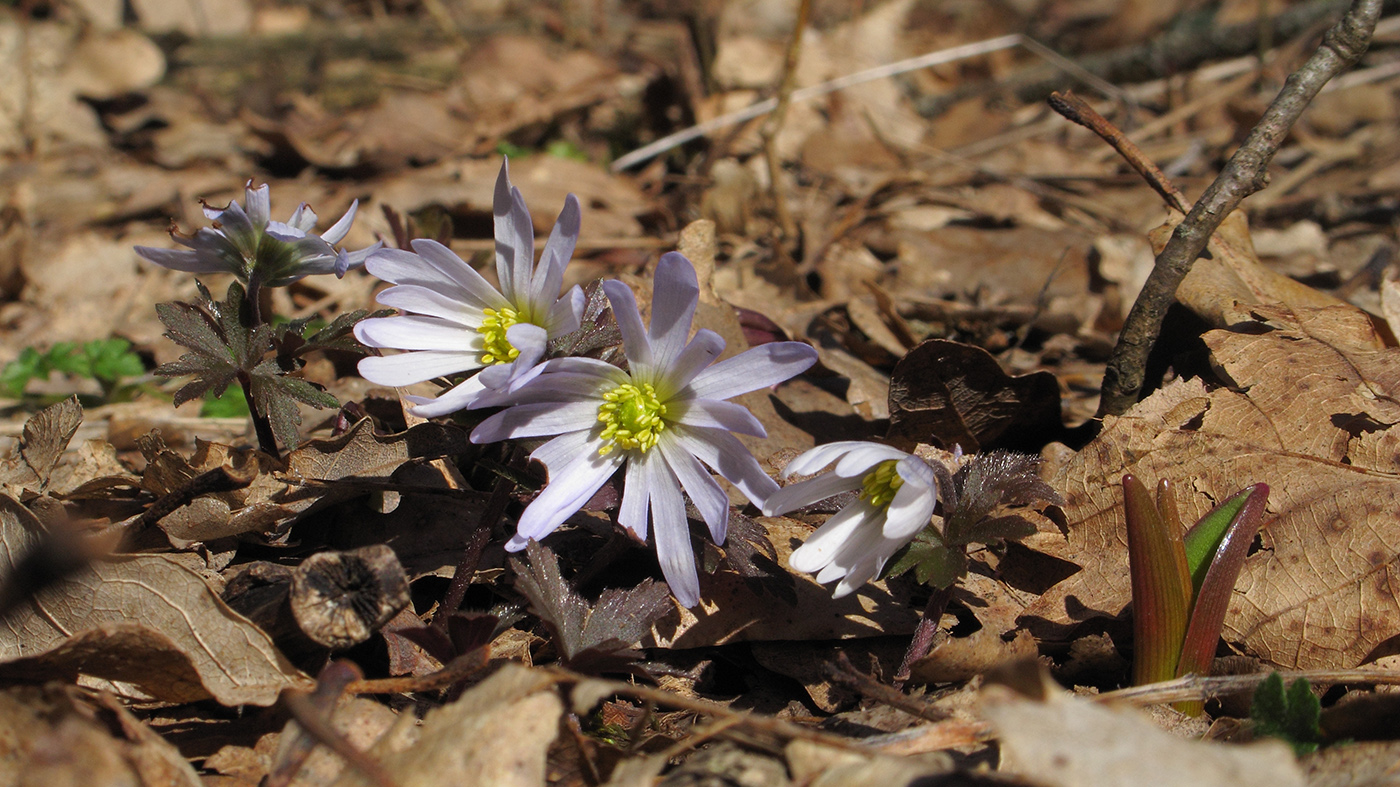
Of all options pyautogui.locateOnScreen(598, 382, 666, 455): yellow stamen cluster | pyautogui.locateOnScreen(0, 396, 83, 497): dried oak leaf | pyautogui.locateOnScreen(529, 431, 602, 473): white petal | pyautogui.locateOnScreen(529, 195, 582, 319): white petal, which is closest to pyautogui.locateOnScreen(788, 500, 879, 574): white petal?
pyautogui.locateOnScreen(598, 382, 666, 455): yellow stamen cluster

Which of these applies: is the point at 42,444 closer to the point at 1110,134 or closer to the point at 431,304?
the point at 431,304

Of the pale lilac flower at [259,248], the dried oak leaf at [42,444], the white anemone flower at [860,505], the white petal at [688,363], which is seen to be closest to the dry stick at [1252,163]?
the white anemone flower at [860,505]

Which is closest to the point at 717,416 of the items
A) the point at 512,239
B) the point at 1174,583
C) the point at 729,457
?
the point at 729,457

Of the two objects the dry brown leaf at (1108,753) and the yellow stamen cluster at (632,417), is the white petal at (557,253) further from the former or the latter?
the dry brown leaf at (1108,753)

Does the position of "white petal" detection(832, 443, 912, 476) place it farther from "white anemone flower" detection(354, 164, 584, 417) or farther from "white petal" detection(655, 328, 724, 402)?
"white anemone flower" detection(354, 164, 584, 417)

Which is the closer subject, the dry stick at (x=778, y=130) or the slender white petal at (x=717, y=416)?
the slender white petal at (x=717, y=416)

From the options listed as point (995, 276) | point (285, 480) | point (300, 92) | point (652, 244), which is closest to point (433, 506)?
point (285, 480)
